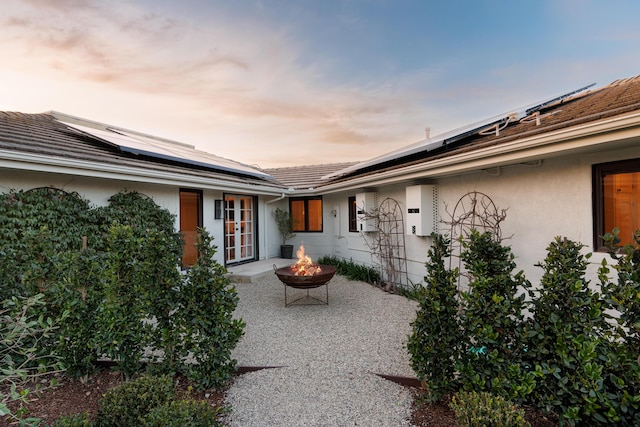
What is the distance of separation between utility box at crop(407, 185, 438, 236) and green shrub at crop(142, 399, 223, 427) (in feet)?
19.9

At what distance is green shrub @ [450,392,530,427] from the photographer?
7.75 ft

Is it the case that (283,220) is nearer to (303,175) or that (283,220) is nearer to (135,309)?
(303,175)

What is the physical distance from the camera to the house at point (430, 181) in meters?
4.25

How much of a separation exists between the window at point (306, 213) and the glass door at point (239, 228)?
2168 millimetres

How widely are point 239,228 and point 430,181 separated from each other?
7.42 metres

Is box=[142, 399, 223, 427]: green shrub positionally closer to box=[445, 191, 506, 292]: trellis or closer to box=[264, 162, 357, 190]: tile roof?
box=[445, 191, 506, 292]: trellis

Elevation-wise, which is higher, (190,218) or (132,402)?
(190,218)

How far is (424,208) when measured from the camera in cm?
750

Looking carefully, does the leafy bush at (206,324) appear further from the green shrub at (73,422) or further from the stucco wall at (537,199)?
the stucco wall at (537,199)

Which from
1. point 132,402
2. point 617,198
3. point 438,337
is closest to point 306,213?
point 617,198

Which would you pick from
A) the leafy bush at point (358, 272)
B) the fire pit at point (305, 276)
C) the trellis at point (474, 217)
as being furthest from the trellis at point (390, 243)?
the fire pit at point (305, 276)

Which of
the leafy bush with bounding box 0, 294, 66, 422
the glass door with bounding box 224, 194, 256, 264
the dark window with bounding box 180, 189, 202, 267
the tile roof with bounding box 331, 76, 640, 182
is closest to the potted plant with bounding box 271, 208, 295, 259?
the glass door with bounding box 224, 194, 256, 264

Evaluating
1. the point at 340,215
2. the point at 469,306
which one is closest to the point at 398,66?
the point at 340,215

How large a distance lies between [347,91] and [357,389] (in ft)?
31.0
